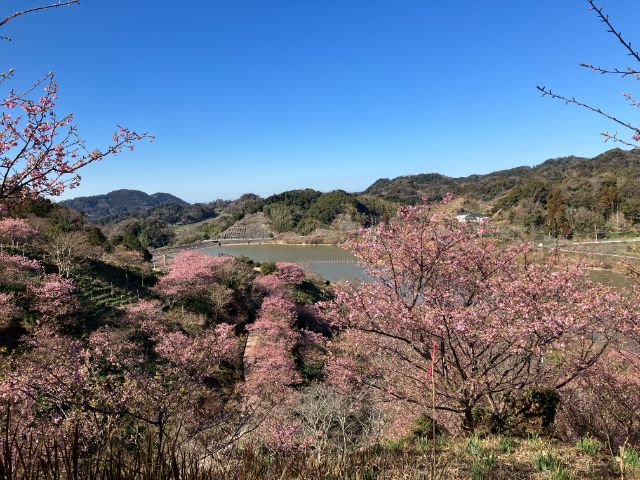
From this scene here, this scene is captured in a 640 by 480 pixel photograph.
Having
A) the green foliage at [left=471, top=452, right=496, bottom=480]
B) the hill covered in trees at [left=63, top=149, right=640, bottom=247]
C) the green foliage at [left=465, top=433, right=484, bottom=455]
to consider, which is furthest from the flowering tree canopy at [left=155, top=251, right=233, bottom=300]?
the green foliage at [left=471, top=452, right=496, bottom=480]

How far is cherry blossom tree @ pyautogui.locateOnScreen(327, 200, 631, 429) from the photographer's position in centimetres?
503

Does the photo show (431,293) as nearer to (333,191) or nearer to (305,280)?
(305,280)

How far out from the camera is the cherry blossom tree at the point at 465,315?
16.5 ft

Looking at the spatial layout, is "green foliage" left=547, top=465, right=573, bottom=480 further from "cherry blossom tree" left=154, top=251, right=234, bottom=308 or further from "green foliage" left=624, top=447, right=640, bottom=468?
"cherry blossom tree" left=154, top=251, right=234, bottom=308

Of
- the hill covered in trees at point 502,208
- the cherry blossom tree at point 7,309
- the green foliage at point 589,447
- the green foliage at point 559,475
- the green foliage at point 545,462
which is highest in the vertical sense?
the hill covered in trees at point 502,208

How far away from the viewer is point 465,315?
5043mm

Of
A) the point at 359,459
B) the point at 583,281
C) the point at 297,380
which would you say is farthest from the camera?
the point at 297,380

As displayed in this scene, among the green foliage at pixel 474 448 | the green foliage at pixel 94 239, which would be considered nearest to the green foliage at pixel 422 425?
the green foliage at pixel 474 448

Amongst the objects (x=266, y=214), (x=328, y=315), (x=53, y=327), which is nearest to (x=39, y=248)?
(x=53, y=327)

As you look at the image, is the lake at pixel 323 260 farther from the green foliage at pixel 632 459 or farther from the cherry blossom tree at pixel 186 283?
the green foliage at pixel 632 459

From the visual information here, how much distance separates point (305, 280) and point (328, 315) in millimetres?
23754

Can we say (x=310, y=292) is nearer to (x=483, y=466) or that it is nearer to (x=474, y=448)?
(x=474, y=448)

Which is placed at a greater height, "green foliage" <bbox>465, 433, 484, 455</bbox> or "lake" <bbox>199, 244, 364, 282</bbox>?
"green foliage" <bbox>465, 433, 484, 455</bbox>

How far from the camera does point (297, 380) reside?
14695 mm
